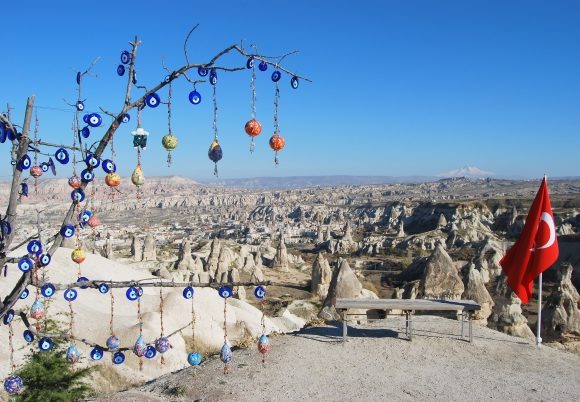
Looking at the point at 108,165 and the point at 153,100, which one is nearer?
the point at 153,100

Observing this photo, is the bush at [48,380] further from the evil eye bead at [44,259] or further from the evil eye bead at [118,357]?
the evil eye bead at [44,259]

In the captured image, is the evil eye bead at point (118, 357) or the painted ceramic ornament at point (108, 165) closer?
the painted ceramic ornament at point (108, 165)

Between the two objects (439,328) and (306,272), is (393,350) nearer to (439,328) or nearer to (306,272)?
(439,328)

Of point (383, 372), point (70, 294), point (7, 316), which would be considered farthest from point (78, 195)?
point (383, 372)

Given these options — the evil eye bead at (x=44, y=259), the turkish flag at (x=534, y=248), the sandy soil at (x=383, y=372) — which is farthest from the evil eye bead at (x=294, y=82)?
the turkish flag at (x=534, y=248)

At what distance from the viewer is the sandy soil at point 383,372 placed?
10969 mm

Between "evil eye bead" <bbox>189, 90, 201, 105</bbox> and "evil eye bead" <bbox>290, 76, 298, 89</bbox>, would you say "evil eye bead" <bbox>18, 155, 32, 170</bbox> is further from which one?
"evil eye bead" <bbox>290, 76, 298, 89</bbox>

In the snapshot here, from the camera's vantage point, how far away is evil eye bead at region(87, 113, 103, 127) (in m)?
5.13

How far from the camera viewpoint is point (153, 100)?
5164 mm

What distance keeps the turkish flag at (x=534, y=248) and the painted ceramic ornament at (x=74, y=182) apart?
447 inches

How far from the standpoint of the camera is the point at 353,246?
3078 inches

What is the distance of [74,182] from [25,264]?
969 mm

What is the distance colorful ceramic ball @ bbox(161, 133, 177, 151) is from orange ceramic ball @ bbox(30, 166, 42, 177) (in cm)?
134

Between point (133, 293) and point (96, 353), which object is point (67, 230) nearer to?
point (133, 293)
